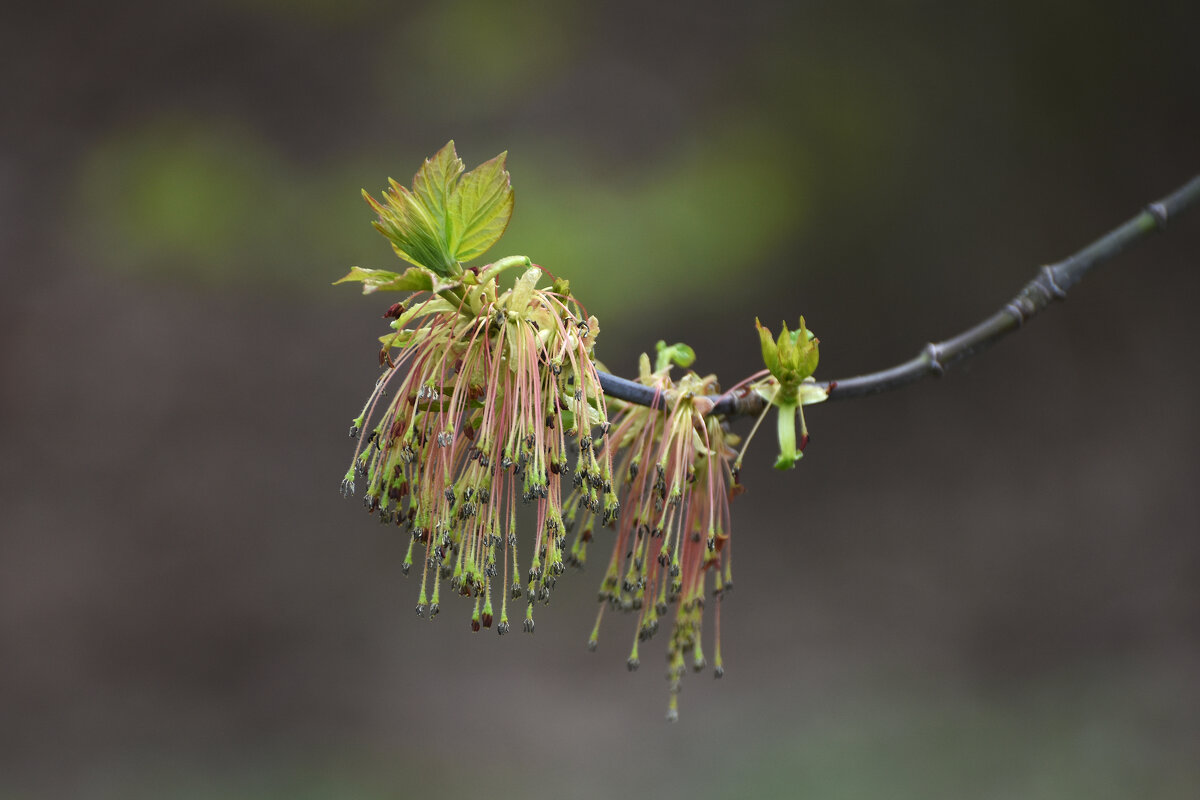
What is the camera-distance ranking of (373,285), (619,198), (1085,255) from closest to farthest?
(373,285), (1085,255), (619,198)

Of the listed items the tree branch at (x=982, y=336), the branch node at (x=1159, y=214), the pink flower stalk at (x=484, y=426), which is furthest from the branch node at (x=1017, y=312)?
the pink flower stalk at (x=484, y=426)

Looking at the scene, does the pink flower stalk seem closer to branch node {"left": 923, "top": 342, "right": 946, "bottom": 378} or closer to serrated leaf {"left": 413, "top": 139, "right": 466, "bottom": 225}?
serrated leaf {"left": 413, "top": 139, "right": 466, "bottom": 225}

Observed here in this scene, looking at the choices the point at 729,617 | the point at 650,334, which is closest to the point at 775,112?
the point at 650,334

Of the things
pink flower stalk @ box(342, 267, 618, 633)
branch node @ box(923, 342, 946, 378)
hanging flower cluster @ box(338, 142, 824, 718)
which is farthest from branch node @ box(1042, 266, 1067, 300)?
pink flower stalk @ box(342, 267, 618, 633)

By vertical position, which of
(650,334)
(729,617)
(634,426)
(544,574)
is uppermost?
(650,334)

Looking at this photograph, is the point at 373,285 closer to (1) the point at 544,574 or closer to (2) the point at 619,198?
(1) the point at 544,574

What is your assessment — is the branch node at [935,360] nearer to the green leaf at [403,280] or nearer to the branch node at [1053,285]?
the branch node at [1053,285]

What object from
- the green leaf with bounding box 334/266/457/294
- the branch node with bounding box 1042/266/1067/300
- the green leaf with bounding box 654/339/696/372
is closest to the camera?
the green leaf with bounding box 334/266/457/294
